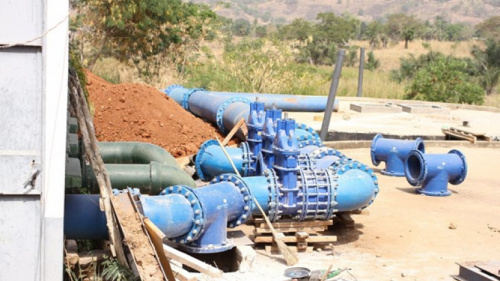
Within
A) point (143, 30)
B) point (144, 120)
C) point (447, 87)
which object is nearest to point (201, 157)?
point (144, 120)

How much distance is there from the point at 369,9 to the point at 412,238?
111 m

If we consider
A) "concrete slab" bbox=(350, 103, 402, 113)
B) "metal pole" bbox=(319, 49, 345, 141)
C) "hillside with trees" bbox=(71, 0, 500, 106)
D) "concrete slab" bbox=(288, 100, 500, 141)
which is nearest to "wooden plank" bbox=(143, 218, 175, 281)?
"metal pole" bbox=(319, 49, 345, 141)

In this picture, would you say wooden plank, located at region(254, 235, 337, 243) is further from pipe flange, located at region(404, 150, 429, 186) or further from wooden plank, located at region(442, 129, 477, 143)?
wooden plank, located at region(442, 129, 477, 143)

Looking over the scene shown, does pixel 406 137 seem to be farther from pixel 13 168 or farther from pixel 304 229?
pixel 13 168

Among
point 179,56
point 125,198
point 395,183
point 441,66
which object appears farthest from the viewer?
point 441,66

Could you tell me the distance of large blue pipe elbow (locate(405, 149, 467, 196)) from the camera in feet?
35.5

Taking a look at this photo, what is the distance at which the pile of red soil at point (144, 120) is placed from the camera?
12508 millimetres

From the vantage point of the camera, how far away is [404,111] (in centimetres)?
2083

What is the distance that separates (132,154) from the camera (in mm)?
10031

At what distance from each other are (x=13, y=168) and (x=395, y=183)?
25.5 ft

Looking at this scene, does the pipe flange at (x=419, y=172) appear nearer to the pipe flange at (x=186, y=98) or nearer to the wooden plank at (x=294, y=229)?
the wooden plank at (x=294, y=229)

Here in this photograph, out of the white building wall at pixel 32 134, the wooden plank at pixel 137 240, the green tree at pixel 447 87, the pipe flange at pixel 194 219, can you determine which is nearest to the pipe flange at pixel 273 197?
the pipe flange at pixel 194 219

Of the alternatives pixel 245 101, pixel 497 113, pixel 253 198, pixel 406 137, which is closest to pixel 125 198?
pixel 253 198

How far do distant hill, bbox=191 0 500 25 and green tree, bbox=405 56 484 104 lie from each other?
3227 inches
